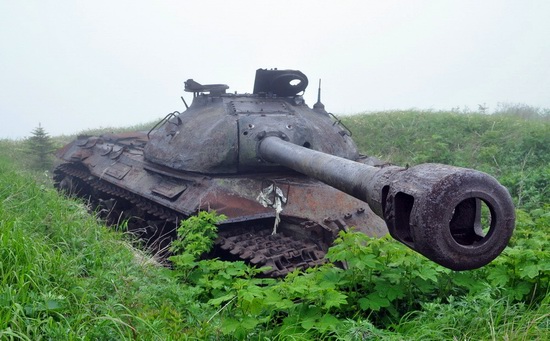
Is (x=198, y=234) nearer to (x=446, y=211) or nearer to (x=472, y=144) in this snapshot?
(x=446, y=211)

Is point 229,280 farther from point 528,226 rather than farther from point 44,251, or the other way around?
point 528,226

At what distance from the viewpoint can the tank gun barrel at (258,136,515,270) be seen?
2803mm

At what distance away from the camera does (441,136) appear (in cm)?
1198

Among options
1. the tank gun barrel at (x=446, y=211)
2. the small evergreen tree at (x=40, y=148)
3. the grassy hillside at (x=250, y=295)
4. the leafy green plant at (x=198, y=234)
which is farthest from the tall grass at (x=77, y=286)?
the small evergreen tree at (x=40, y=148)

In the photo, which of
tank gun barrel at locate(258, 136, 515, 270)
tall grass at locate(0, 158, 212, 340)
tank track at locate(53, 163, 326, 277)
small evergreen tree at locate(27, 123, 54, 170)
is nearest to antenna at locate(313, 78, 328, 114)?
tank track at locate(53, 163, 326, 277)

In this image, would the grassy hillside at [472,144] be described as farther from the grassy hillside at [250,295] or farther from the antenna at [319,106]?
the grassy hillside at [250,295]

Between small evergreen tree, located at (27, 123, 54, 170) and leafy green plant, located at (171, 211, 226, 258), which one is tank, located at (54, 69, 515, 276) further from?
small evergreen tree, located at (27, 123, 54, 170)

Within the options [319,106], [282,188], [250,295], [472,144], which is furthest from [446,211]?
[472,144]

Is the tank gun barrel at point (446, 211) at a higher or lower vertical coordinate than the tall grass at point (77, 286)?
higher

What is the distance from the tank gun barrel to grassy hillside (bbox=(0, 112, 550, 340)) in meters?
0.52

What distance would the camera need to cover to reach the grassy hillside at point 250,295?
315 centimetres

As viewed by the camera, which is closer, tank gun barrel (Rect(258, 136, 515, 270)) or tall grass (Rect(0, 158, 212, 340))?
tank gun barrel (Rect(258, 136, 515, 270))

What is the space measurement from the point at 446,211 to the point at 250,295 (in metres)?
1.33

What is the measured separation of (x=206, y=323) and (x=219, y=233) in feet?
6.51
